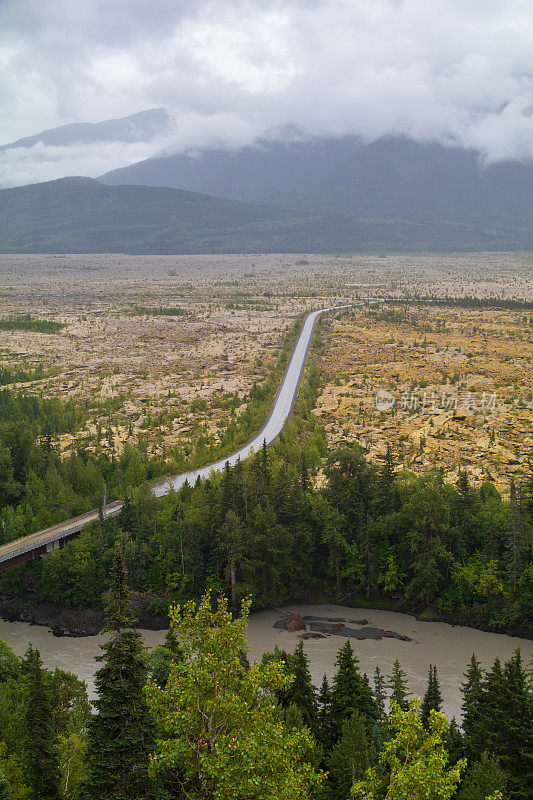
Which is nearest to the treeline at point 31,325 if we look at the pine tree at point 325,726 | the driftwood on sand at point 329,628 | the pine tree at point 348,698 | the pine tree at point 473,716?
the driftwood on sand at point 329,628

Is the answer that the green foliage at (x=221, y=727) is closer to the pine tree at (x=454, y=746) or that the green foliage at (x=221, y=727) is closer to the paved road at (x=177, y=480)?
the pine tree at (x=454, y=746)

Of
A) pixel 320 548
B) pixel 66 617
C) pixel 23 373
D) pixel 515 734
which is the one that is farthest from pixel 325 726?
pixel 23 373

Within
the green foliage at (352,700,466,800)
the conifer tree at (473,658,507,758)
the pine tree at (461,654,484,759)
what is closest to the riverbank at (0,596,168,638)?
the pine tree at (461,654,484,759)

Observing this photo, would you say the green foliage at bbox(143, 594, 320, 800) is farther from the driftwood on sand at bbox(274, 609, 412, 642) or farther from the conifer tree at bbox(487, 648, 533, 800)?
the driftwood on sand at bbox(274, 609, 412, 642)

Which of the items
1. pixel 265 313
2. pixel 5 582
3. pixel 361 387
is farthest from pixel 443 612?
pixel 265 313

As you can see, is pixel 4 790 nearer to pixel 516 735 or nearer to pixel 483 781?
pixel 483 781

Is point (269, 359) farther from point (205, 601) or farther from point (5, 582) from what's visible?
point (205, 601)
